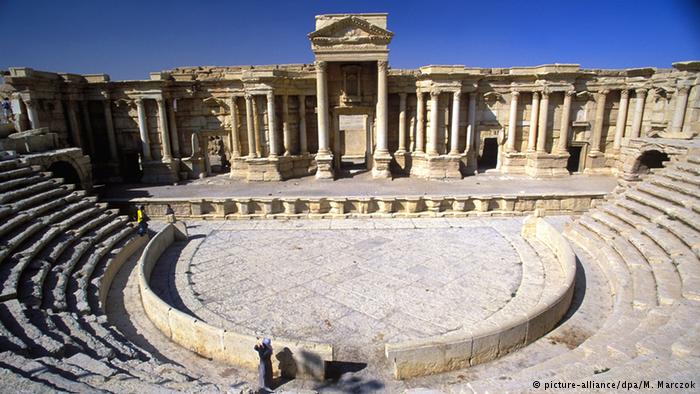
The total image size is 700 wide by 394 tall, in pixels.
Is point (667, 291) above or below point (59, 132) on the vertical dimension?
below

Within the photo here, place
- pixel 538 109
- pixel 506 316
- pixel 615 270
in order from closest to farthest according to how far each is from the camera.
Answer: pixel 506 316 < pixel 615 270 < pixel 538 109

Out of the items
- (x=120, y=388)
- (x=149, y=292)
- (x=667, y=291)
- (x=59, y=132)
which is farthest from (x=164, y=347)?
(x=59, y=132)

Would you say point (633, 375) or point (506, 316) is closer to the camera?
point (633, 375)

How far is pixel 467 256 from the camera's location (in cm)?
1138

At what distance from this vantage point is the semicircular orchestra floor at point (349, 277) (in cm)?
795

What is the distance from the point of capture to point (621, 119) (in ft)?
68.4

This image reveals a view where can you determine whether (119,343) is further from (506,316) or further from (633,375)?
(633,375)

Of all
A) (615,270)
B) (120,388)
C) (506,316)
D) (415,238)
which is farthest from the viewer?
(415,238)

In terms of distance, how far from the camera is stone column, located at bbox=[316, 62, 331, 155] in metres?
19.7

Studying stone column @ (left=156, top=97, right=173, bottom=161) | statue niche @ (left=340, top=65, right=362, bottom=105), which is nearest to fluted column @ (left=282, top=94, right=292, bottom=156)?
statue niche @ (left=340, top=65, right=362, bottom=105)

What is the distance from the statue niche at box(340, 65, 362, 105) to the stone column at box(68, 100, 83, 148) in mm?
13645

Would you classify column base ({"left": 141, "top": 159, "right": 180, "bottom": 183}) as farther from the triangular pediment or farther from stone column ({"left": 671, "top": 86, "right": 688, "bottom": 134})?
stone column ({"left": 671, "top": 86, "right": 688, "bottom": 134})

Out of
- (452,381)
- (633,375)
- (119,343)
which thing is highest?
(633,375)

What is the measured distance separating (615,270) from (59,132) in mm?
23498
